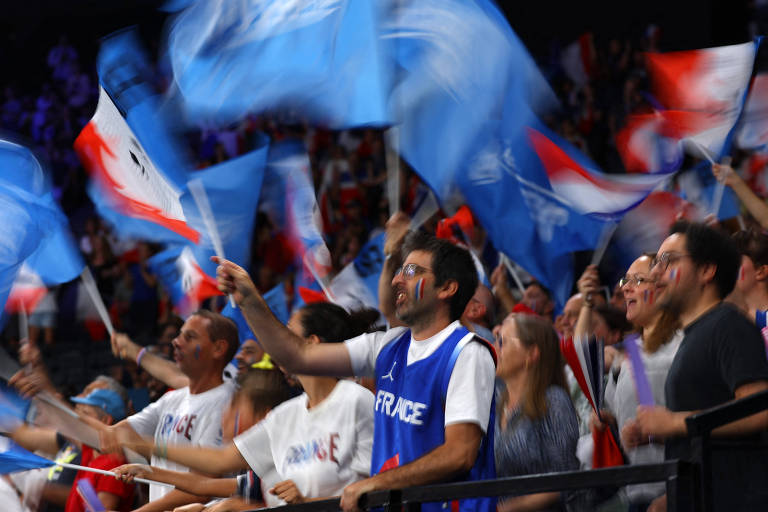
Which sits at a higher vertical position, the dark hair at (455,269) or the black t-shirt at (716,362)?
the dark hair at (455,269)

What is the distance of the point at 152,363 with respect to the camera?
19.2ft

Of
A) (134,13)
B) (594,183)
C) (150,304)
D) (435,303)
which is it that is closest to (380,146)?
(150,304)

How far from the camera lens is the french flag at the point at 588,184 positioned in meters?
5.18

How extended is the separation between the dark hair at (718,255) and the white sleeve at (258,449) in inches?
63.7

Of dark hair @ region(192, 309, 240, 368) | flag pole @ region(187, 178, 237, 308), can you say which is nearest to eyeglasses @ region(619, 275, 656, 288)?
flag pole @ region(187, 178, 237, 308)

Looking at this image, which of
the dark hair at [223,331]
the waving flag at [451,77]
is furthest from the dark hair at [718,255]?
the dark hair at [223,331]

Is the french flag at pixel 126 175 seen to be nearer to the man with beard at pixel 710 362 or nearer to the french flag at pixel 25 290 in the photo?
the french flag at pixel 25 290

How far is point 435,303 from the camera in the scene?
11.6 ft

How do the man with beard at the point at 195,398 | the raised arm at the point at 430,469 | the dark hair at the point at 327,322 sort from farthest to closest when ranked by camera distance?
the man with beard at the point at 195,398 < the dark hair at the point at 327,322 < the raised arm at the point at 430,469

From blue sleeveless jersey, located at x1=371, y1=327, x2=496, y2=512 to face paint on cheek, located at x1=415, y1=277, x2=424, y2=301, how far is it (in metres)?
0.17

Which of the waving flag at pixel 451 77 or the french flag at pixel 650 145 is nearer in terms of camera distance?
the waving flag at pixel 451 77

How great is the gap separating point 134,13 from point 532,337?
1408cm

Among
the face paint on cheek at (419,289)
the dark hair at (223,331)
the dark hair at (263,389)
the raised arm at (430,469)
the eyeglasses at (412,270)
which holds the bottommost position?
the dark hair at (263,389)

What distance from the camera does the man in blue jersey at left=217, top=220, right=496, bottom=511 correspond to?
10.3ft
